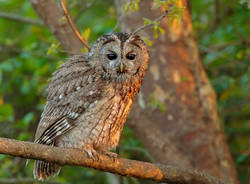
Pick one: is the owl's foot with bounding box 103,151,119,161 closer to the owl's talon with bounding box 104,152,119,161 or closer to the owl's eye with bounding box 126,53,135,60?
the owl's talon with bounding box 104,152,119,161

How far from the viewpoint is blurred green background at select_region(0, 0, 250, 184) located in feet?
13.6

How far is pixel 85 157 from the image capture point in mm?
2541

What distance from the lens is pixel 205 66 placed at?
451 centimetres

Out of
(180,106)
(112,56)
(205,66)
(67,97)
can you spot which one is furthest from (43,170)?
(205,66)

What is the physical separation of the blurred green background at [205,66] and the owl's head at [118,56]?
101 centimetres

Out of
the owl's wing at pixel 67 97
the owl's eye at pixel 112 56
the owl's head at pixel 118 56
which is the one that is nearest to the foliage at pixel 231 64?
the owl's head at pixel 118 56

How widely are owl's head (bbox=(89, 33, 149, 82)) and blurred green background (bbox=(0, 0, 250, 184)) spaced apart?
39.9 inches

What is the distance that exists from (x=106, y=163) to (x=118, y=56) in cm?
84

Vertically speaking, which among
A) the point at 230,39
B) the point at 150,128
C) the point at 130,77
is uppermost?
the point at 230,39

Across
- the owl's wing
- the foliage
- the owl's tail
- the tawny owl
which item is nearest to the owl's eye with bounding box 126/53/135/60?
the tawny owl

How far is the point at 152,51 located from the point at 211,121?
83 centimetres

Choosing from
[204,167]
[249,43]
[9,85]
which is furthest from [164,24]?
[9,85]

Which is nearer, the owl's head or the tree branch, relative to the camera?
the tree branch

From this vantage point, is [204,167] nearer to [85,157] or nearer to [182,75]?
[182,75]
